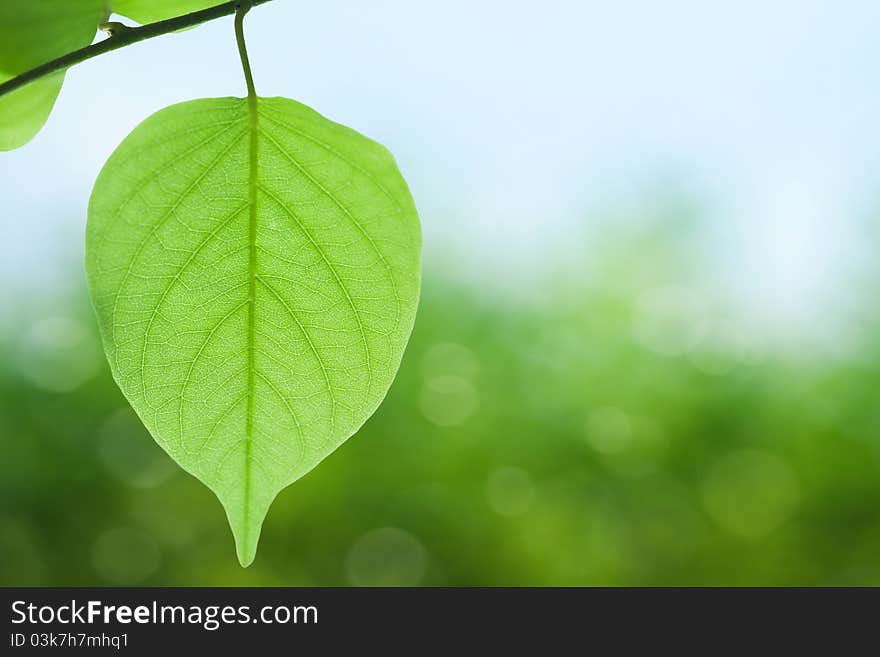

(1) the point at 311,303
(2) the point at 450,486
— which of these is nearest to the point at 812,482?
(2) the point at 450,486

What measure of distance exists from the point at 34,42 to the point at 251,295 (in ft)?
0.36

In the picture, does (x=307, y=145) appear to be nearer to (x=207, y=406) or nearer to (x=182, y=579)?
(x=207, y=406)

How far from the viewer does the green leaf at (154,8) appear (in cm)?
30

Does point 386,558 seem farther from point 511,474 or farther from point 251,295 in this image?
point 251,295

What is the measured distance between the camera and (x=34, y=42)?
0.94 ft

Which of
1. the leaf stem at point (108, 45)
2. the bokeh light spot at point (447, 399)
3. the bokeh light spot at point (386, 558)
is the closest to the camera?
the leaf stem at point (108, 45)

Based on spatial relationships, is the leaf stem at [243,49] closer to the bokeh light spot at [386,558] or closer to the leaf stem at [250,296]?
the leaf stem at [250,296]

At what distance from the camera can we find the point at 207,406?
301 mm

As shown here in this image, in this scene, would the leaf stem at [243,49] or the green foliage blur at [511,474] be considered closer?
the leaf stem at [243,49]

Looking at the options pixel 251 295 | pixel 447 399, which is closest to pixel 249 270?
pixel 251 295

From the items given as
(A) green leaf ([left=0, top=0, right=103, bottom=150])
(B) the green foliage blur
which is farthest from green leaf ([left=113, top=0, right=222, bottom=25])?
(B) the green foliage blur

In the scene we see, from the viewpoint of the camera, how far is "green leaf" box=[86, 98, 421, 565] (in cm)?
29

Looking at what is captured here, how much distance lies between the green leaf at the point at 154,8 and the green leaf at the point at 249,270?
36 mm

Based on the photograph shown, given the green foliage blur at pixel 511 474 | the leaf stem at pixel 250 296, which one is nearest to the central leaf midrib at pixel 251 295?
the leaf stem at pixel 250 296
